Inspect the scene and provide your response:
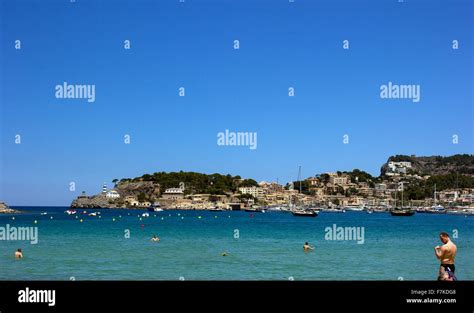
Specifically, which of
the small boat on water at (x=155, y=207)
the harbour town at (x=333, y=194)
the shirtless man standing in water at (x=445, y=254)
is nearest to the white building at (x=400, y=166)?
the harbour town at (x=333, y=194)

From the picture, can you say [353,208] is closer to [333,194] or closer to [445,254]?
[333,194]

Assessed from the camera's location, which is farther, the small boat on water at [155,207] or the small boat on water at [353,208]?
the small boat on water at [353,208]

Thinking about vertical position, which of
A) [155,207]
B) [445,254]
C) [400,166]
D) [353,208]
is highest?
[400,166]

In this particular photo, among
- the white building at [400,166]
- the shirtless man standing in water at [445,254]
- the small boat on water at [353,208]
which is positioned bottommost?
the small boat on water at [353,208]

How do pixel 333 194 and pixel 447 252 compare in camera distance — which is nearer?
pixel 447 252

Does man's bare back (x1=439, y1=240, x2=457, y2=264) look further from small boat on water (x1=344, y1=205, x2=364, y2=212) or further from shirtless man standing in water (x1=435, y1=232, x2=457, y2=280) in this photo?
small boat on water (x1=344, y1=205, x2=364, y2=212)

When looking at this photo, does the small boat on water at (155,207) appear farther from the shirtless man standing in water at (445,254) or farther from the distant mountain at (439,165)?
the shirtless man standing in water at (445,254)

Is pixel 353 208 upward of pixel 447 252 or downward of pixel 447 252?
downward

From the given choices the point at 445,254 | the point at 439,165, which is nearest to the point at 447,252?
the point at 445,254

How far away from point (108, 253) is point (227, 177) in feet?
514

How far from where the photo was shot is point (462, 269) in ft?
93.2

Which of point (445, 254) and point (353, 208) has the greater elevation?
point (445, 254)

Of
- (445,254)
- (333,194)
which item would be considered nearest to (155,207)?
(333,194)

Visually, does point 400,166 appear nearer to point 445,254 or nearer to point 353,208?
point 353,208
